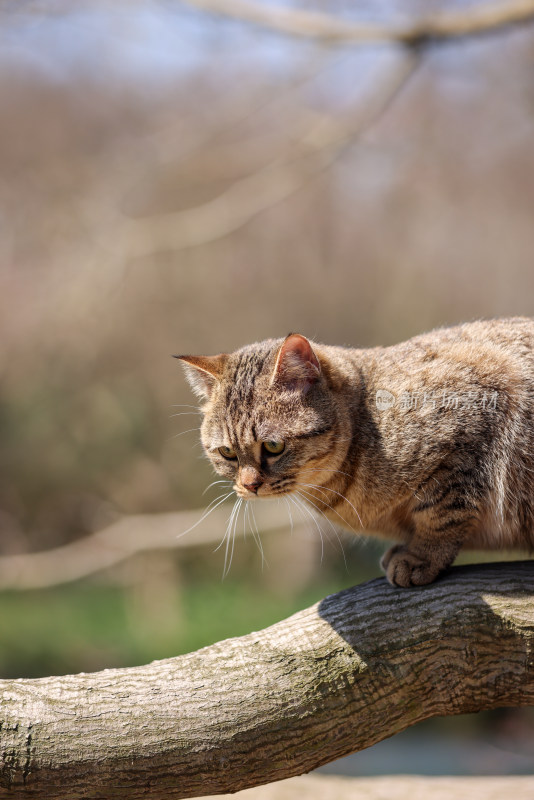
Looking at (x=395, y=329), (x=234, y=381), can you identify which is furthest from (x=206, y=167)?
(x=234, y=381)

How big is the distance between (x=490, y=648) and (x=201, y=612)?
463cm

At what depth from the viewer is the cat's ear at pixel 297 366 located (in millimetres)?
2092

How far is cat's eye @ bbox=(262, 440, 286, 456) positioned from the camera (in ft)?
6.89

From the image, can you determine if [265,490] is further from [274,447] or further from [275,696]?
[275,696]

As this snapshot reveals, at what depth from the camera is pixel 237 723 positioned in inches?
75.2

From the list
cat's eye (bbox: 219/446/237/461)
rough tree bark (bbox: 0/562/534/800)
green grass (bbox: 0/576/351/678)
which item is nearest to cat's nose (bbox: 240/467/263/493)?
cat's eye (bbox: 219/446/237/461)

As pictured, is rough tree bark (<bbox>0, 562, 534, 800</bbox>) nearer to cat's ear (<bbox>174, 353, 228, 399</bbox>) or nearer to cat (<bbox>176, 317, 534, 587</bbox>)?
cat (<bbox>176, 317, 534, 587</bbox>)

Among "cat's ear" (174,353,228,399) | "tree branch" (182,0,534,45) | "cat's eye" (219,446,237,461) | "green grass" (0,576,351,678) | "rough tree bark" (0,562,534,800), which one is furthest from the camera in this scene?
"green grass" (0,576,351,678)

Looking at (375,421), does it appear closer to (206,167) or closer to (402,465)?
(402,465)

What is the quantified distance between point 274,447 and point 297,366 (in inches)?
9.0

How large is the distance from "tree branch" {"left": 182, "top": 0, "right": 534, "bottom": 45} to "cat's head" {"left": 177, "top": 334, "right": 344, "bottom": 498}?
2774 mm

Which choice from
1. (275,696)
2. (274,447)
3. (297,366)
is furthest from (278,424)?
(275,696)
